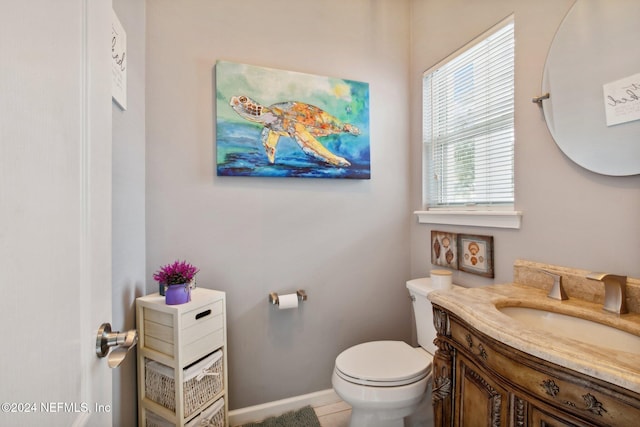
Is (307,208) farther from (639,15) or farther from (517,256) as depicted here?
(639,15)

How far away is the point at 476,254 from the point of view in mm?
1440

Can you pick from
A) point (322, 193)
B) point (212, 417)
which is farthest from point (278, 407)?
point (322, 193)

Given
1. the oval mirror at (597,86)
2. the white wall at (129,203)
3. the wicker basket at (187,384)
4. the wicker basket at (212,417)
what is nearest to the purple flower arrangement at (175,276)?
the white wall at (129,203)

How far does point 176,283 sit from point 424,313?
1.28 m

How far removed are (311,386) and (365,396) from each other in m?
0.65

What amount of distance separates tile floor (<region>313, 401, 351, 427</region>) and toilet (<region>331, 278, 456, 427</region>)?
0.31 metres

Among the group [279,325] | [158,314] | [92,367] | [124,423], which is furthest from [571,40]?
[124,423]

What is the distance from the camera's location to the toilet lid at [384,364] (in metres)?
1.20

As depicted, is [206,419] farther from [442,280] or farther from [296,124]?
[296,124]

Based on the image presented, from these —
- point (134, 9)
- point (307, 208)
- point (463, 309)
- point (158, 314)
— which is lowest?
point (158, 314)

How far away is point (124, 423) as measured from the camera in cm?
113

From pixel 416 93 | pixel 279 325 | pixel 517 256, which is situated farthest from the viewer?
pixel 416 93

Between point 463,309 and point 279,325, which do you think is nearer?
point 463,309

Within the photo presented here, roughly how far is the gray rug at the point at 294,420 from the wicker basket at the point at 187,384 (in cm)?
43
